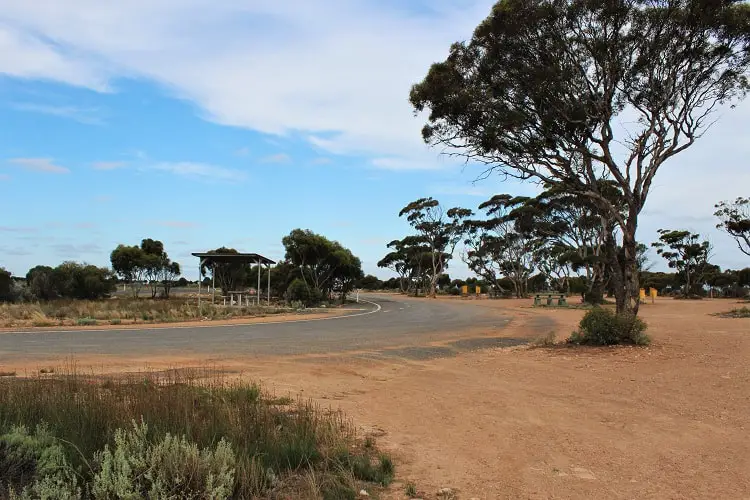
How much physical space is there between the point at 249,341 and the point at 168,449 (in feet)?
42.7

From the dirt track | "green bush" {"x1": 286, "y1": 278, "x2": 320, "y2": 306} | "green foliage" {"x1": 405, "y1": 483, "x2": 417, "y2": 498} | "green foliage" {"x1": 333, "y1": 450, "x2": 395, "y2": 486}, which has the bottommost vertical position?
the dirt track

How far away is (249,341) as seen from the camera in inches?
668

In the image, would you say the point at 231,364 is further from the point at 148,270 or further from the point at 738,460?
the point at 148,270

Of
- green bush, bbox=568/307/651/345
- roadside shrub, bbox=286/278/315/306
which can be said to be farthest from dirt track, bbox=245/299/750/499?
roadside shrub, bbox=286/278/315/306

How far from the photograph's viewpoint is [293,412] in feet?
22.2

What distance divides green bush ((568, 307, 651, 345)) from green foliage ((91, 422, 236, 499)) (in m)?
12.3

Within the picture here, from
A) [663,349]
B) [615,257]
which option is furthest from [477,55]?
[663,349]

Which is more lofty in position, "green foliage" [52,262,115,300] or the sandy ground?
"green foliage" [52,262,115,300]

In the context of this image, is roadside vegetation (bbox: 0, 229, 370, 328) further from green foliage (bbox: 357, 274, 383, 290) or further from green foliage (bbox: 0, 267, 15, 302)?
green foliage (bbox: 357, 274, 383, 290)

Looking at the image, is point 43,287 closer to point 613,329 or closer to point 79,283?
point 79,283

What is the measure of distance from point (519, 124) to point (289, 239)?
3414cm

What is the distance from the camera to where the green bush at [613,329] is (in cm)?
1434

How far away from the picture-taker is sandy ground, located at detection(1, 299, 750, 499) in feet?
16.6

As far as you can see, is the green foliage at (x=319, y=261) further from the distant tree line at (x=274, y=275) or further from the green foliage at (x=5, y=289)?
the green foliage at (x=5, y=289)
